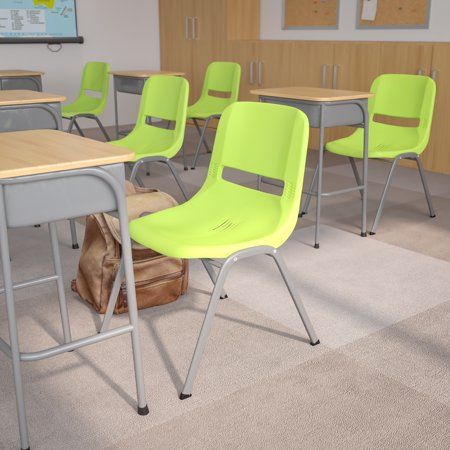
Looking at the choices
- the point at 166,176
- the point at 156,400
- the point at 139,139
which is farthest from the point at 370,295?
the point at 166,176

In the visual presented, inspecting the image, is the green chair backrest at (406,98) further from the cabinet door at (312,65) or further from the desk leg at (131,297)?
the desk leg at (131,297)

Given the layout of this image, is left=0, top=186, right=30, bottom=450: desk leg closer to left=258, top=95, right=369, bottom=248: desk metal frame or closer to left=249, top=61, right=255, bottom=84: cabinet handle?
left=258, top=95, right=369, bottom=248: desk metal frame

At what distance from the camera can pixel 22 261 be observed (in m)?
3.09

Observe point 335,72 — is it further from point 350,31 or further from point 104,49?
point 104,49

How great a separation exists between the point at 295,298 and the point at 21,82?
383 centimetres

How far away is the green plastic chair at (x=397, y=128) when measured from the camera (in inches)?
140

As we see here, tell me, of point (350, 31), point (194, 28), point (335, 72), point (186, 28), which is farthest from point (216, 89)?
point (186, 28)

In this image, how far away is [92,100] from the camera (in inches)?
220

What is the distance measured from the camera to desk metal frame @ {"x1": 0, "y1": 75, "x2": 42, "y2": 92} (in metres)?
4.96

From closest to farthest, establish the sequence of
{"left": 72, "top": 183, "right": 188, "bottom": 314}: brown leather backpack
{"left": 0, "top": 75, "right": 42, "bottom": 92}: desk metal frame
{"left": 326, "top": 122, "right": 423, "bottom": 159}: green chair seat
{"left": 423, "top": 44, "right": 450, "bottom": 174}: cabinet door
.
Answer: {"left": 72, "top": 183, "right": 188, "bottom": 314}: brown leather backpack
{"left": 326, "top": 122, "right": 423, "bottom": 159}: green chair seat
{"left": 423, "top": 44, "right": 450, "bottom": 174}: cabinet door
{"left": 0, "top": 75, "right": 42, "bottom": 92}: desk metal frame

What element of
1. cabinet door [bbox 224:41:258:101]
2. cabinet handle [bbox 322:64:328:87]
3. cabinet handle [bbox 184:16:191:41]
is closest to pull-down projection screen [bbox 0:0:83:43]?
cabinet handle [bbox 184:16:191:41]

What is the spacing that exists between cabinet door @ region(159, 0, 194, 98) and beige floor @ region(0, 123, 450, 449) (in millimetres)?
4873

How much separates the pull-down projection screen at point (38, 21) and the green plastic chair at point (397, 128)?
445cm

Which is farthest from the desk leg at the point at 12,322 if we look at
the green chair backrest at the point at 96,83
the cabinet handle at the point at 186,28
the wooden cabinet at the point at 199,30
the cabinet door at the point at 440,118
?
the cabinet handle at the point at 186,28
